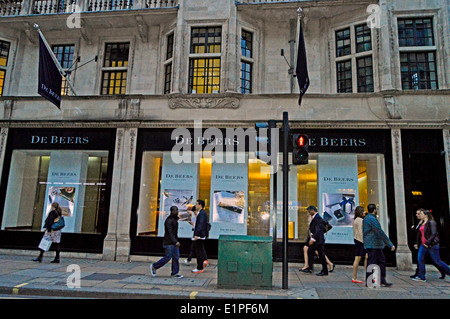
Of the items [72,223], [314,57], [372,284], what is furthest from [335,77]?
[72,223]

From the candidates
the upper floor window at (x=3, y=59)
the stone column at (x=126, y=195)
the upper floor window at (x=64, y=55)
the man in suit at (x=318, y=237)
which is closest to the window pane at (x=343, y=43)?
the man in suit at (x=318, y=237)

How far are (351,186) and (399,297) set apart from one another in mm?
4906

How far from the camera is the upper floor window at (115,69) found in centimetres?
1338

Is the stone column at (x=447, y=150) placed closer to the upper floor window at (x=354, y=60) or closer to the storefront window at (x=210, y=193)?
the upper floor window at (x=354, y=60)

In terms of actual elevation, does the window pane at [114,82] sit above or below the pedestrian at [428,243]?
above

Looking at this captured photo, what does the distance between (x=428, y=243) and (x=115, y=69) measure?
493 inches

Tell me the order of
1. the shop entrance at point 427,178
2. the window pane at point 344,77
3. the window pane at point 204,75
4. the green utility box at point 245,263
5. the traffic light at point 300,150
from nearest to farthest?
the green utility box at point 245,263 → the traffic light at point 300,150 → the shop entrance at point 427,178 → the window pane at point 344,77 → the window pane at point 204,75

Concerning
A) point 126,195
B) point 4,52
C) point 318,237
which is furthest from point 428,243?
point 4,52

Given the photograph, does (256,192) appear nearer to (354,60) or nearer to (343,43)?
(354,60)

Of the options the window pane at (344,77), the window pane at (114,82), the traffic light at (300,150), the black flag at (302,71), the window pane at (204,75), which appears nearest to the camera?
the traffic light at (300,150)

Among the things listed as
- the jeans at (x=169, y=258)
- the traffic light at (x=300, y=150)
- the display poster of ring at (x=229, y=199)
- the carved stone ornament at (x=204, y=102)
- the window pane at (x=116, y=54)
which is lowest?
the jeans at (x=169, y=258)

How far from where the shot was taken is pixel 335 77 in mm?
12273

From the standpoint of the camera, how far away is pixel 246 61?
12648 mm

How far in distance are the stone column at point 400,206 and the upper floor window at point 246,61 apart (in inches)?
216
